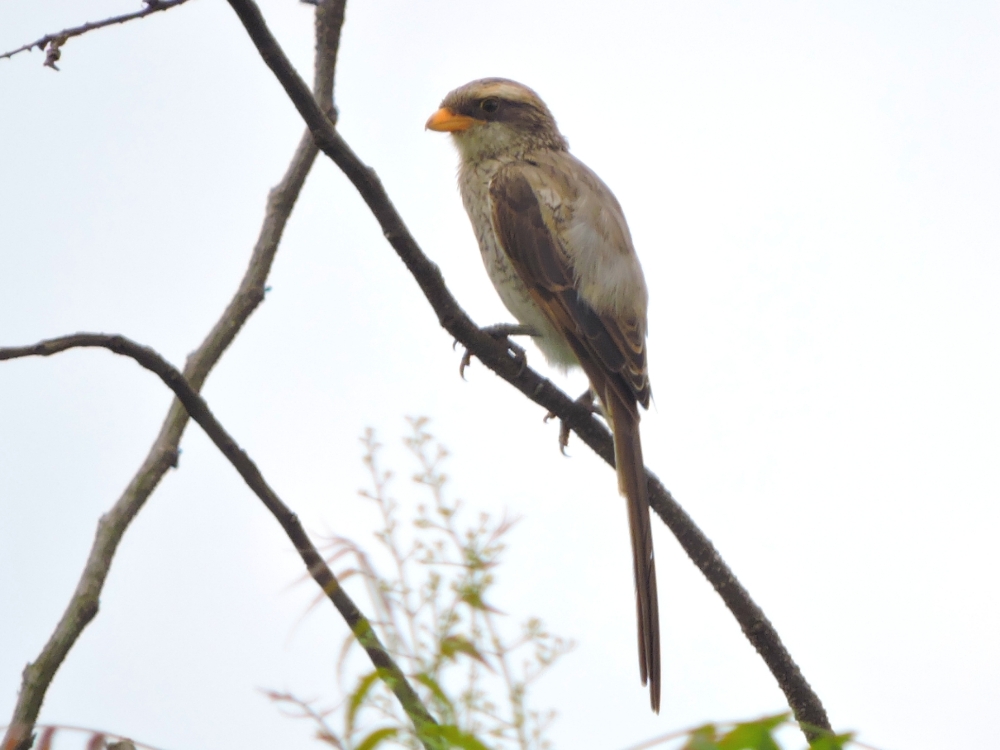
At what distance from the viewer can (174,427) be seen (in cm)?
286

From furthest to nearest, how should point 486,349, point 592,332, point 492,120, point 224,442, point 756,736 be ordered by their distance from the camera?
point 492,120, point 592,332, point 486,349, point 224,442, point 756,736

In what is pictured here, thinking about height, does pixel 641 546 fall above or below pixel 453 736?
above

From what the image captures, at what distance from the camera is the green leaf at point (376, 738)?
122 cm

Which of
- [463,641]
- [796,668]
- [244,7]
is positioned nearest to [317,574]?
[463,641]

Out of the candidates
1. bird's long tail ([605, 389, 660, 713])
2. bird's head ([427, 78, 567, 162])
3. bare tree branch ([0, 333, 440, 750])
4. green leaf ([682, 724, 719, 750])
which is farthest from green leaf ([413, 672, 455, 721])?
bird's head ([427, 78, 567, 162])

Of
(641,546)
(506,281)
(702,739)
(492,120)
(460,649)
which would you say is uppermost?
(492,120)

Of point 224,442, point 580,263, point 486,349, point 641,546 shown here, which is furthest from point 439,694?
point 580,263

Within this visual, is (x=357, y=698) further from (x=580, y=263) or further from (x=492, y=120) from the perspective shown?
(x=492, y=120)

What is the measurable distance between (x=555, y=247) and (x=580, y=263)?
122 millimetres

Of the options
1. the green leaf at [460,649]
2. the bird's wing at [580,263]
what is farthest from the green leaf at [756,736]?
the bird's wing at [580,263]

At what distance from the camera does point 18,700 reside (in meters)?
2.29

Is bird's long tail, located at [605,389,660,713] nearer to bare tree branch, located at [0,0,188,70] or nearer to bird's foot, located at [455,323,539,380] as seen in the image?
bird's foot, located at [455,323,539,380]

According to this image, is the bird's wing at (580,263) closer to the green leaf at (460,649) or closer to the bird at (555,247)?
the bird at (555,247)

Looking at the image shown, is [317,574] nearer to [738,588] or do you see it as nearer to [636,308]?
[738,588]
